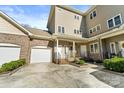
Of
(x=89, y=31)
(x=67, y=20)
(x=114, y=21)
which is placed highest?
(x=67, y=20)

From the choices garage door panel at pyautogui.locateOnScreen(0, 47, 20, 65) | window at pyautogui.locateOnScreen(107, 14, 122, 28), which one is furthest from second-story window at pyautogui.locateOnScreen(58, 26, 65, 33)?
garage door panel at pyautogui.locateOnScreen(0, 47, 20, 65)

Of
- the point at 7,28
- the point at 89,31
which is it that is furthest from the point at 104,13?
the point at 7,28

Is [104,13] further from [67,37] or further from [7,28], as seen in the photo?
[7,28]

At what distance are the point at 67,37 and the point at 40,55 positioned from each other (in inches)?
175

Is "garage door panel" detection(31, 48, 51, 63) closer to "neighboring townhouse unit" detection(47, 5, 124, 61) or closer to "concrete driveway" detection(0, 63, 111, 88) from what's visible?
"neighboring townhouse unit" detection(47, 5, 124, 61)

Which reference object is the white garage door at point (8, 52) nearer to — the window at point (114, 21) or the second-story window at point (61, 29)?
the second-story window at point (61, 29)

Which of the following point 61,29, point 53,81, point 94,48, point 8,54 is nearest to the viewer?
point 53,81

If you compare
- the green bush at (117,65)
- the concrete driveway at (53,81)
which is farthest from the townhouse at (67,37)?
the concrete driveway at (53,81)

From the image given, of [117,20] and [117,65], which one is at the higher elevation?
[117,20]

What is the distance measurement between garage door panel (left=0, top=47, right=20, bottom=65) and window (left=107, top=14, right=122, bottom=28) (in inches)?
508

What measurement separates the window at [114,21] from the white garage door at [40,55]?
9626mm

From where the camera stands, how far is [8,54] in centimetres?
995
